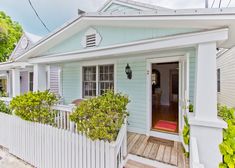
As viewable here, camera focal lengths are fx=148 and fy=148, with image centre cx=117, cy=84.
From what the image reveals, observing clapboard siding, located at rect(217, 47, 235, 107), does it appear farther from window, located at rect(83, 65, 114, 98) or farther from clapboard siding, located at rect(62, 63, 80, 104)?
clapboard siding, located at rect(62, 63, 80, 104)

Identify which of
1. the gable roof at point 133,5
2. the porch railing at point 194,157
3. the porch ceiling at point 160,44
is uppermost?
the gable roof at point 133,5

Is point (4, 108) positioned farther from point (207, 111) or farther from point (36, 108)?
point (207, 111)

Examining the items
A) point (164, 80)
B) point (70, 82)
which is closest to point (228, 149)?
point (70, 82)

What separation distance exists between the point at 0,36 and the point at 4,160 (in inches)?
572

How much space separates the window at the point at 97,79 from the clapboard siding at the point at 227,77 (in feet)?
22.2

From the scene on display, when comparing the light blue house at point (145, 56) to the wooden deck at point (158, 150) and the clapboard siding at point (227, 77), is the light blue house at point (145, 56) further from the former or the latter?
the clapboard siding at point (227, 77)

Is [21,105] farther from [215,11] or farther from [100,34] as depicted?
[215,11]

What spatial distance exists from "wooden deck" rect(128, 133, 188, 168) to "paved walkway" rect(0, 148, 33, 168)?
10.9 feet

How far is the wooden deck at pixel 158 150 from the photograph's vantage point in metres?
3.53

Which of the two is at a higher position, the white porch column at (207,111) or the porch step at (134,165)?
the white porch column at (207,111)

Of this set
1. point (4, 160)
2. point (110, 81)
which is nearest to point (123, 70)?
point (110, 81)

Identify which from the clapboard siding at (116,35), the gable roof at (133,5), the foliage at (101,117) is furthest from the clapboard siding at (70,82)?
the foliage at (101,117)

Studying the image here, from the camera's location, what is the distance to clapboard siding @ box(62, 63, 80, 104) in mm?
6973

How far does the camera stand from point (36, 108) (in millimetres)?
4465
